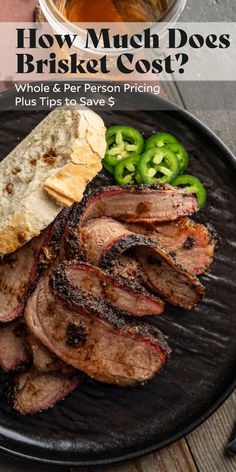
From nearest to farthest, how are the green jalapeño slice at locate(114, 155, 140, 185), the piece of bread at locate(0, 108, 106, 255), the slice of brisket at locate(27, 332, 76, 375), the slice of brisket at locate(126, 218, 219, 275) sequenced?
the piece of bread at locate(0, 108, 106, 255)
the slice of brisket at locate(27, 332, 76, 375)
the slice of brisket at locate(126, 218, 219, 275)
the green jalapeño slice at locate(114, 155, 140, 185)

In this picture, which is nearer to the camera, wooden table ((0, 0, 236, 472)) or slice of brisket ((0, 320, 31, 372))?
slice of brisket ((0, 320, 31, 372))

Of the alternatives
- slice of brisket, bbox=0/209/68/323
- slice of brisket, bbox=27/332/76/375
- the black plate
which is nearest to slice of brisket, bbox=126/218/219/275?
the black plate

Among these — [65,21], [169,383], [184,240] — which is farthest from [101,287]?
[65,21]

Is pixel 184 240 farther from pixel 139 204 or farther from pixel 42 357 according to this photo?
pixel 42 357

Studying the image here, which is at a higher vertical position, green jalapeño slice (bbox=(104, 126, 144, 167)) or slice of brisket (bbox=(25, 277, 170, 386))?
green jalapeño slice (bbox=(104, 126, 144, 167))

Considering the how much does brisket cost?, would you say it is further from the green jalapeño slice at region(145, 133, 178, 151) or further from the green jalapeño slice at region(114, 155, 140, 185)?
the green jalapeño slice at region(145, 133, 178, 151)
